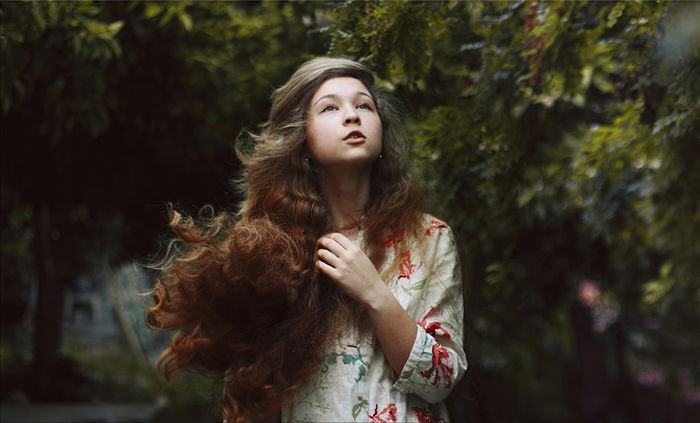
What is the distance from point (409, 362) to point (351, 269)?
0.29m

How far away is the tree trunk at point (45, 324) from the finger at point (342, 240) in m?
5.58

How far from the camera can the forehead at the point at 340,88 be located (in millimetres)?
2225

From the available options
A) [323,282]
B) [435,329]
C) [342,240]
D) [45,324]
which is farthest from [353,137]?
[45,324]

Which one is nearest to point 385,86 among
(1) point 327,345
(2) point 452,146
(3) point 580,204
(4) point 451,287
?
(2) point 452,146

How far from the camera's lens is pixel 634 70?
2822 millimetres

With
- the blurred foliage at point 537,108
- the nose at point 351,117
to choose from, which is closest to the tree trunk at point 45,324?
the blurred foliage at point 537,108

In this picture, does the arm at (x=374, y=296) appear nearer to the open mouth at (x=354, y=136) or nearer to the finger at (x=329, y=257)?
the finger at (x=329, y=257)

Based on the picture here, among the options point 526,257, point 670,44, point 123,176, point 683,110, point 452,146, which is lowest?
point 526,257

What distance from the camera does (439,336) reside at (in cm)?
205

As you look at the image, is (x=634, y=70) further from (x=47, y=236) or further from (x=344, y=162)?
(x=47, y=236)

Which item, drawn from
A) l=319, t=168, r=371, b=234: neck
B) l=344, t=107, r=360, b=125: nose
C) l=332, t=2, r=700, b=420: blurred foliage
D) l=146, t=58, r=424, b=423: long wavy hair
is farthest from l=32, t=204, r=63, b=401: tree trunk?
l=344, t=107, r=360, b=125: nose

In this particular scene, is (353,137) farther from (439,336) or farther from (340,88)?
(439,336)

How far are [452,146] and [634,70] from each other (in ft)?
2.49

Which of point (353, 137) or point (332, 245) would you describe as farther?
point (353, 137)
